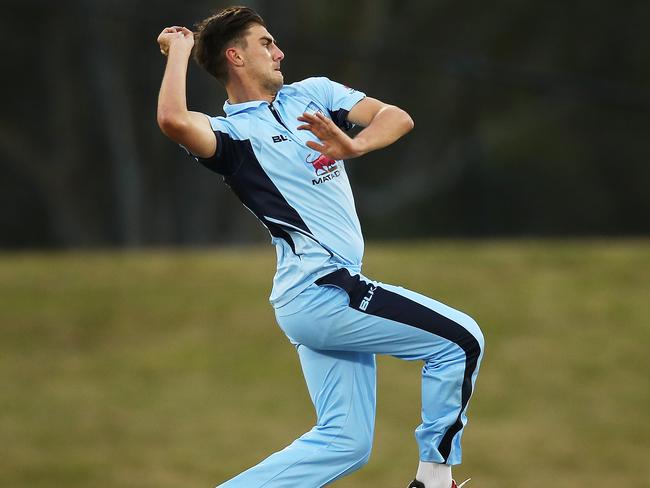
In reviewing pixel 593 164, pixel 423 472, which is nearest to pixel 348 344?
pixel 423 472

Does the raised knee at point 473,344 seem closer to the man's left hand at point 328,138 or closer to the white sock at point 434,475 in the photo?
the white sock at point 434,475

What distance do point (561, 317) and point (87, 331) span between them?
15.0ft

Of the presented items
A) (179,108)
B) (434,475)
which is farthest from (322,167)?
(434,475)

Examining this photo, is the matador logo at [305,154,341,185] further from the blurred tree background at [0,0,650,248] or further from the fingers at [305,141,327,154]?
the blurred tree background at [0,0,650,248]

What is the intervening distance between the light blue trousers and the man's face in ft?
2.79

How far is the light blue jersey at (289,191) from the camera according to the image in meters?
4.95

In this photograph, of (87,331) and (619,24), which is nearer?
(87,331)

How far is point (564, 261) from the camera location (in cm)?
1282

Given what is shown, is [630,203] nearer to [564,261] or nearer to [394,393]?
[564,261]

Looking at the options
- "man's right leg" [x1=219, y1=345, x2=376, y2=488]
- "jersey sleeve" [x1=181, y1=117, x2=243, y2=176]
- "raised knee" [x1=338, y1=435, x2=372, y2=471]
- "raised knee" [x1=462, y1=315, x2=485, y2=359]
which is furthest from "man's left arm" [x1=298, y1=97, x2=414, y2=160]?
"raised knee" [x1=338, y1=435, x2=372, y2=471]

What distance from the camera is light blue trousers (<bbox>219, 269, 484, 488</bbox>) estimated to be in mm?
4891

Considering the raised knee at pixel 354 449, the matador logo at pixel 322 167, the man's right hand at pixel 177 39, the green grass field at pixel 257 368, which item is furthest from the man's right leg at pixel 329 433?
the green grass field at pixel 257 368

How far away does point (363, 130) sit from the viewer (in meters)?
4.92

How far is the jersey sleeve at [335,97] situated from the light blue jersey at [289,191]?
19 cm
